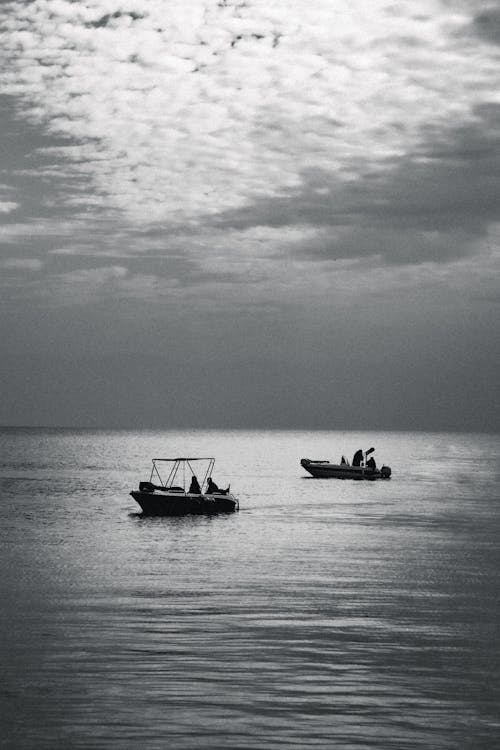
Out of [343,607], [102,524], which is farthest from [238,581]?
[102,524]

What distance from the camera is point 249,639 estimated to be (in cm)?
2011

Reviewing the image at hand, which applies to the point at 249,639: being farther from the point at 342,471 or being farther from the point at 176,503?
the point at 342,471

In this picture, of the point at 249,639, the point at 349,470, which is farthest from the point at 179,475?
the point at 249,639

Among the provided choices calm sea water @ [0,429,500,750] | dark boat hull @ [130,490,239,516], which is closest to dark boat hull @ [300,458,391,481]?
dark boat hull @ [130,490,239,516]

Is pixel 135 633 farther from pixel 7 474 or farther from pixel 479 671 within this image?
pixel 7 474

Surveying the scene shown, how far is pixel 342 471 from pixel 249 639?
8432cm

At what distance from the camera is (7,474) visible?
110 meters

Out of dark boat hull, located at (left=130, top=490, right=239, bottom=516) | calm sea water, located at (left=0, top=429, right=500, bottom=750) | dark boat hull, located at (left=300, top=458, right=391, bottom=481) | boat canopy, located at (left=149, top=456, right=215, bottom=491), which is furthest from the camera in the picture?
dark boat hull, located at (left=300, top=458, right=391, bottom=481)

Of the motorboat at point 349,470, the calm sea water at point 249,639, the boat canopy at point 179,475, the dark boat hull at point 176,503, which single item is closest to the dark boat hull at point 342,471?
the motorboat at point 349,470

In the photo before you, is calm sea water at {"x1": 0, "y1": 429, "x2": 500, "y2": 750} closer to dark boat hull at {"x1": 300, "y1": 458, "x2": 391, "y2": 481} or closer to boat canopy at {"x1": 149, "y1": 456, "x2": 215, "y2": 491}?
boat canopy at {"x1": 149, "y1": 456, "x2": 215, "y2": 491}

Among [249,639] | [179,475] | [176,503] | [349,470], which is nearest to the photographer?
[249,639]

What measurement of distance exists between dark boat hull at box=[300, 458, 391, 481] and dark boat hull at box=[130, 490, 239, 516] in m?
45.5

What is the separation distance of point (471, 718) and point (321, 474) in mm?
90419

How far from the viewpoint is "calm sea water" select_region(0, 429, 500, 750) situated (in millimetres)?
13945
